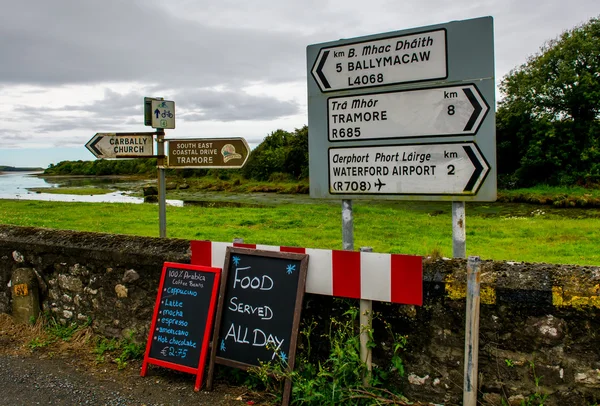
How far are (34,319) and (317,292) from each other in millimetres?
3327

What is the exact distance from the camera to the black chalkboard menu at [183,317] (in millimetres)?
4066

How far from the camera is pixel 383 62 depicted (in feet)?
13.5

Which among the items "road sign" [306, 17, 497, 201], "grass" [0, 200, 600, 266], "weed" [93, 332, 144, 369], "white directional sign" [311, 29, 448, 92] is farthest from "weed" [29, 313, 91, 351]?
"grass" [0, 200, 600, 266]

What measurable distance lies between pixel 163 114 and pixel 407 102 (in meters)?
4.07

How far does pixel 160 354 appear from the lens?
420 centimetres

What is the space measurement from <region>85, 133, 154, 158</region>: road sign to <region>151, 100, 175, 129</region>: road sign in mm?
198

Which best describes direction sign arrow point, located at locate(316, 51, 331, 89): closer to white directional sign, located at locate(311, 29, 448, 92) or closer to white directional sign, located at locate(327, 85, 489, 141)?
white directional sign, located at locate(311, 29, 448, 92)

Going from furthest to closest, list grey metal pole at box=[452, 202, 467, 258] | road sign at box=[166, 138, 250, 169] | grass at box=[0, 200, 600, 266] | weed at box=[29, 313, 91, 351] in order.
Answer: grass at box=[0, 200, 600, 266]
road sign at box=[166, 138, 250, 169]
weed at box=[29, 313, 91, 351]
grey metal pole at box=[452, 202, 467, 258]

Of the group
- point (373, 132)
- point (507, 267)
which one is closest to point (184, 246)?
point (373, 132)

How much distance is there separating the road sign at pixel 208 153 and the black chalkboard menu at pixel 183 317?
2485 mm

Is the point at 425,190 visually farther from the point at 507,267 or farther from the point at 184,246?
the point at 184,246

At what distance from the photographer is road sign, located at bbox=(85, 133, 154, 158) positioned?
698 centimetres

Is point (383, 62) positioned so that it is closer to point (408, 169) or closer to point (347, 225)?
point (408, 169)

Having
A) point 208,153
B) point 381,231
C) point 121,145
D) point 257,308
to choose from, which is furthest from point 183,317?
point 381,231
